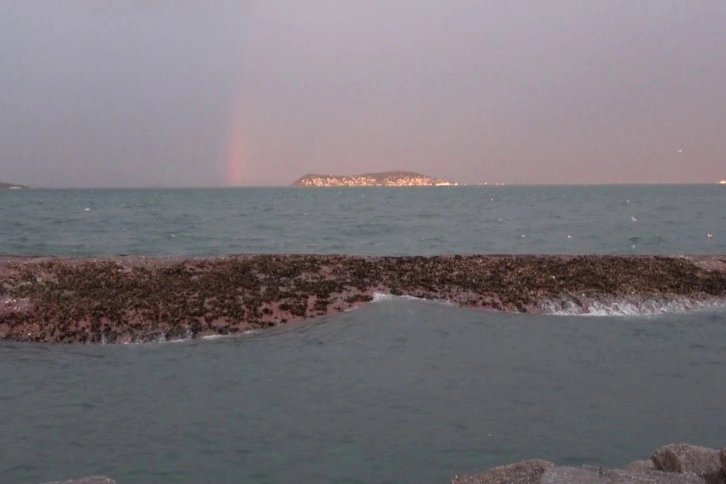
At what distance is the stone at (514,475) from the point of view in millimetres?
6465

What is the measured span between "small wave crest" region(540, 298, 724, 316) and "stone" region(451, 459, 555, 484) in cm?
1201

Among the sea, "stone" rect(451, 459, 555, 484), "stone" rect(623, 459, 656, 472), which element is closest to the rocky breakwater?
the sea

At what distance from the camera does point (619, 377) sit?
12.8 metres

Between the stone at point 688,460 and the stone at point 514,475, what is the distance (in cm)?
116

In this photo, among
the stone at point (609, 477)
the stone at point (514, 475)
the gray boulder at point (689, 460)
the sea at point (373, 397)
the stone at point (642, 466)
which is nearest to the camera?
the stone at point (609, 477)

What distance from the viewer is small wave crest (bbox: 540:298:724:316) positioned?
18545 millimetres

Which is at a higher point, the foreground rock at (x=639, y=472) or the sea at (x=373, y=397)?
the foreground rock at (x=639, y=472)

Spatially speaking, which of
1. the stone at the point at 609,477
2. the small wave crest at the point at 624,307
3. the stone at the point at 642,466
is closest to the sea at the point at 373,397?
the small wave crest at the point at 624,307

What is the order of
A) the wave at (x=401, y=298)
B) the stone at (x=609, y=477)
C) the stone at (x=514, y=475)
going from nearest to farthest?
the stone at (x=609, y=477) → the stone at (x=514, y=475) → the wave at (x=401, y=298)

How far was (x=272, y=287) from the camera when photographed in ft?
61.1

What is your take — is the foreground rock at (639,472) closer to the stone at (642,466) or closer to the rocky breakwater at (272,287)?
the stone at (642,466)

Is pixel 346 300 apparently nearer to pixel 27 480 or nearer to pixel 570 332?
pixel 570 332

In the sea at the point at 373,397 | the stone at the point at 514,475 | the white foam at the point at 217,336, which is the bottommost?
the sea at the point at 373,397

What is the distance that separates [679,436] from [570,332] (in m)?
6.49
